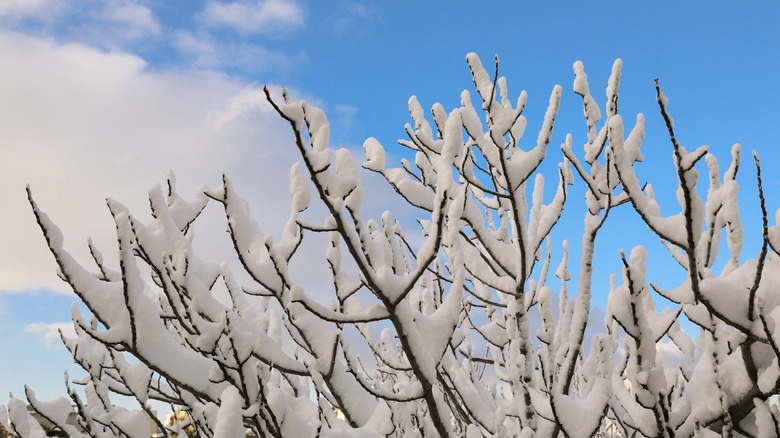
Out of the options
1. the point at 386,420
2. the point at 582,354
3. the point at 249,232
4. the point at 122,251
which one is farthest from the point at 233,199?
the point at 582,354

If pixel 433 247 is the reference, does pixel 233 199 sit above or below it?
above

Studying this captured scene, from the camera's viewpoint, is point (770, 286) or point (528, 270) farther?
point (528, 270)

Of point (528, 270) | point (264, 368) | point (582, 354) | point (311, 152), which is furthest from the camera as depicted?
point (582, 354)

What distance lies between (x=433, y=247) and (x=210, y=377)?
840 mm

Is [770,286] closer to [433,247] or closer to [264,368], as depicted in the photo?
[433,247]

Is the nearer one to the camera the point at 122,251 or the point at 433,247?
the point at 433,247

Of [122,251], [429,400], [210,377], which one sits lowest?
[429,400]

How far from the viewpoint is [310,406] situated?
6.73ft

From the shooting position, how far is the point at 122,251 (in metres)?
1.65

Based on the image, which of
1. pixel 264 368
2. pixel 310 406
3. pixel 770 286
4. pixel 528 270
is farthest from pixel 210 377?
pixel 770 286

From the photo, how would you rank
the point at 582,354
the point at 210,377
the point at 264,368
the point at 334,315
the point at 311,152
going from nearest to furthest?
the point at 311,152 < the point at 334,315 < the point at 210,377 < the point at 264,368 < the point at 582,354

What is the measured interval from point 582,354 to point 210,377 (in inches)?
97.9

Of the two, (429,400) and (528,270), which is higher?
(528,270)

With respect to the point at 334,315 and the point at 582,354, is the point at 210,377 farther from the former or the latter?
the point at 582,354
